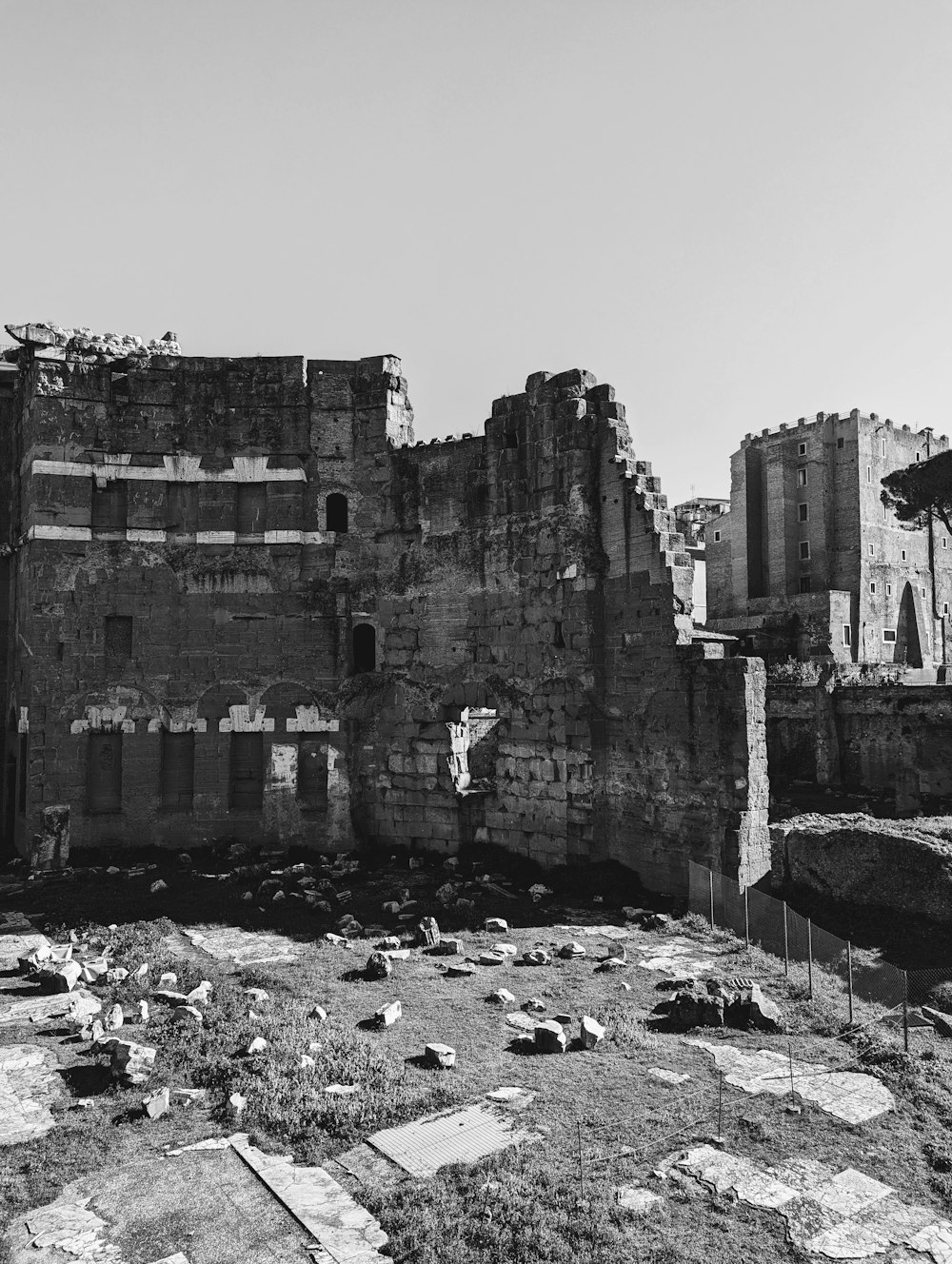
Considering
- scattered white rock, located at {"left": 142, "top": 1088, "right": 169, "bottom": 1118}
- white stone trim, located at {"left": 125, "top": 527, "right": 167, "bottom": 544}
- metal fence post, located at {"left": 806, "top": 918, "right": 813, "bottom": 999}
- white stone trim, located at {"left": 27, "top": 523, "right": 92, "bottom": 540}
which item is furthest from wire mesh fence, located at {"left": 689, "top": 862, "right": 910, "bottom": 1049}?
white stone trim, located at {"left": 27, "top": 523, "right": 92, "bottom": 540}

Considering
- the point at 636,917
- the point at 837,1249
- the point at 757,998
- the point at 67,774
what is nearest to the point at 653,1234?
the point at 837,1249

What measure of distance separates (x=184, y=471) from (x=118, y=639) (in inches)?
155

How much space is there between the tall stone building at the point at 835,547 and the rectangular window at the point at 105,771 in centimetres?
3866

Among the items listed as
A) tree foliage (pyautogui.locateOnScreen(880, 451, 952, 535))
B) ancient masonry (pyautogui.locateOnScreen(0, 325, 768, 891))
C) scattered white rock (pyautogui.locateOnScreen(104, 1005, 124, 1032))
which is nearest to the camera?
scattered white rock (pyautogui.locateOnScreen(104, 1005, 124, 1032))

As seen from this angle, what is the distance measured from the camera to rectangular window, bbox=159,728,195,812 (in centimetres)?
1964

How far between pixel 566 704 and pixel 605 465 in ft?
15.0

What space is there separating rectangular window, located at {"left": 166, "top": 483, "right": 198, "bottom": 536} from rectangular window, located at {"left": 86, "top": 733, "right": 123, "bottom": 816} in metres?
4.66

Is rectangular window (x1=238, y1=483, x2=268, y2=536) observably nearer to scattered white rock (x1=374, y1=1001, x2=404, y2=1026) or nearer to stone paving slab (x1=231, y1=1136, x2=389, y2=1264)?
scattered white rock (x1=374, y1=1001, x2=404, y2=1026)

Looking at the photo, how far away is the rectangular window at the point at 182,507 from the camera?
20.1 meters

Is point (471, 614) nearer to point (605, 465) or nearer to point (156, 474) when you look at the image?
point (605, 465)

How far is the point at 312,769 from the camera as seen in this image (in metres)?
20.0

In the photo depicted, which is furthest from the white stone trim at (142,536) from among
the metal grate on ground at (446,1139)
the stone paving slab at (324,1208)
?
the metal grate on ground at (446,1139)

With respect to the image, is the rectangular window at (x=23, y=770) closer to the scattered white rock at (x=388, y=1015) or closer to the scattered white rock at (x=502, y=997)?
the scattered white rock at (x=388, y=1015)

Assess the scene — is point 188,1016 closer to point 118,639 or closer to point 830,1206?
point 830,1206
